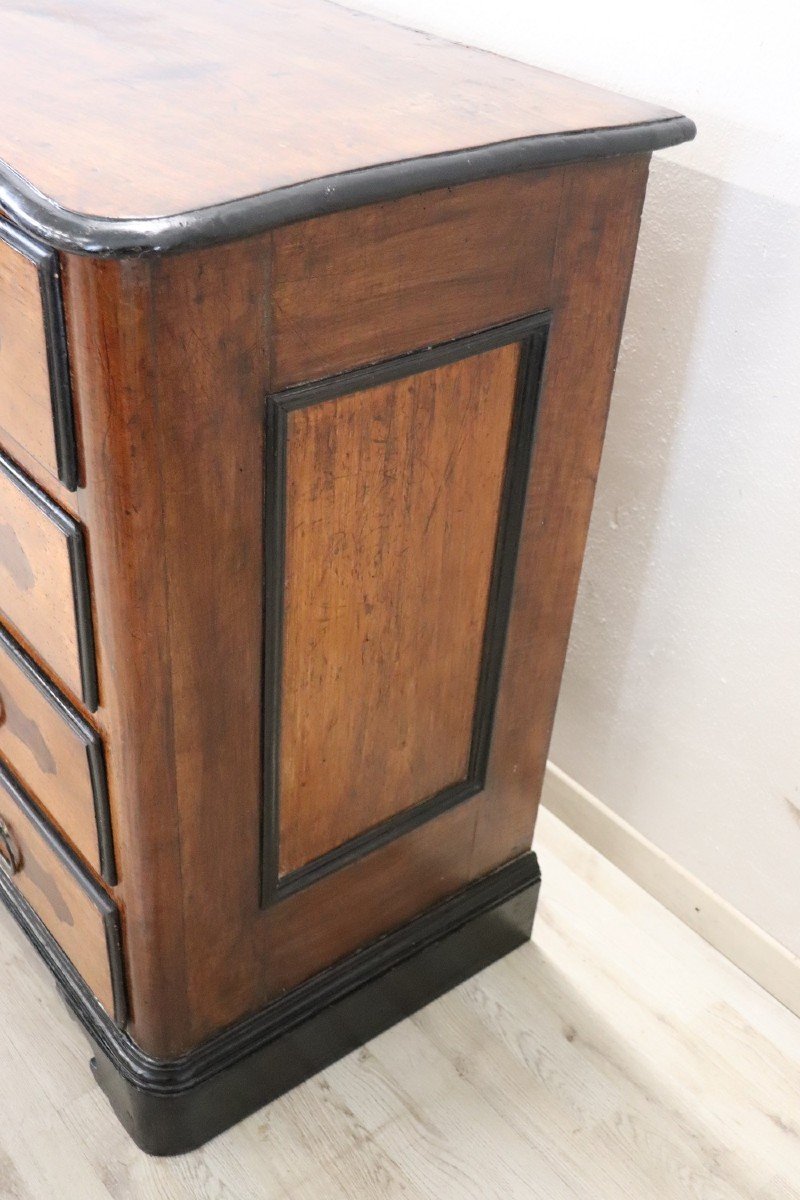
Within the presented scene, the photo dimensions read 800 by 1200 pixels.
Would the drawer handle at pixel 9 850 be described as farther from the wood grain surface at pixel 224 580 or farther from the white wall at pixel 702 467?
the white wall at pixel 702 467

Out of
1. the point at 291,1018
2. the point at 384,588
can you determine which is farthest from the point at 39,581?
the point at 291,1018

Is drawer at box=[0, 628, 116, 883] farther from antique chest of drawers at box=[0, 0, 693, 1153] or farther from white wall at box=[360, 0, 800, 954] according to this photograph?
white wall at box=[360, 0, 800, 954]

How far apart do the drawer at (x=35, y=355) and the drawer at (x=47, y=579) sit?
0.05m

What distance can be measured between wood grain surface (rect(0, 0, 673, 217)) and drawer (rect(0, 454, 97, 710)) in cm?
28

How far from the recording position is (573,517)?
4.14ft

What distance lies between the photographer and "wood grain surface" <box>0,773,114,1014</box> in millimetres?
1237

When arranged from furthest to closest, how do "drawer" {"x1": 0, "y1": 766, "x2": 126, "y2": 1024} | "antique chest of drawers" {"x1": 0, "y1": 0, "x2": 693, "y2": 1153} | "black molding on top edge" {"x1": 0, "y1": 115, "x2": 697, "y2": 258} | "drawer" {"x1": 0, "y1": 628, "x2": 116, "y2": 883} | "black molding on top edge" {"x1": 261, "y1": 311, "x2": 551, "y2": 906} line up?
"drawer" {"x1": 0, "y1": 766, "x2": 126, "y2": 1024} < "drawer" {"x1": 0, "y1": 628, "x2": 116, "y2": 883} < "black molding on top edge" {"x1": 261, "y1": 311, "x2": 551, "y2": 906} < "antique chest of drawers" {"x1": 0, "y1": 0, "x2": 693, "y2": 1153} < "black molding on top edge" {"x1": 0, "y1": 115, "x2": 697, "y2": 258}

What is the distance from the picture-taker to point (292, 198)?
0.83m

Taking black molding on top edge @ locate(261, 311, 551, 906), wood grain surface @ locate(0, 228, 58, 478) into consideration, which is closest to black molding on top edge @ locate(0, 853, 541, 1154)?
black molding on top edge @ locate(261, 311, 551, 906)

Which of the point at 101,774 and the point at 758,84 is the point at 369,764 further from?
the point at 758,84

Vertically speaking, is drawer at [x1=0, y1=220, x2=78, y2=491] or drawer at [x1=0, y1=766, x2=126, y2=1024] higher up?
drawer at [x1=0, y1=220, x2=78, y2=491]

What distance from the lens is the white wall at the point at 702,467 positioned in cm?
122

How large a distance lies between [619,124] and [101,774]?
718 millimetres

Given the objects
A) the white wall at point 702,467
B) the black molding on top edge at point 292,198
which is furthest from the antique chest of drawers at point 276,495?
the white wall at point 702,467
